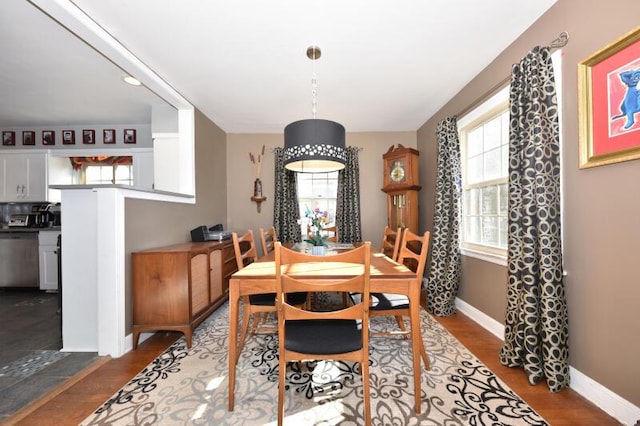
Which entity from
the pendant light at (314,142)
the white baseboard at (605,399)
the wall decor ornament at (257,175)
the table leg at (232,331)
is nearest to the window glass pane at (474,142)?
the pendant light at (314,142)

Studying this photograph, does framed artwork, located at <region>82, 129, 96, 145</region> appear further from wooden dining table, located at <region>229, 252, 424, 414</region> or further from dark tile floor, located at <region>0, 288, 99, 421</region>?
wooden dining table, located at <region>229, 252, 424, 414</region>

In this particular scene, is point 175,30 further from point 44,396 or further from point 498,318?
point 498,318

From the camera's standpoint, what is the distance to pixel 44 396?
1648 mm

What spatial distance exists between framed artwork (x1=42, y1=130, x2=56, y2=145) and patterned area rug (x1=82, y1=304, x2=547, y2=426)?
166 inches

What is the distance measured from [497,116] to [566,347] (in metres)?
2.02

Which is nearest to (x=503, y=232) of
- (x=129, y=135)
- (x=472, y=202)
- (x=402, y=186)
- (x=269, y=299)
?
(x=472, y=202)

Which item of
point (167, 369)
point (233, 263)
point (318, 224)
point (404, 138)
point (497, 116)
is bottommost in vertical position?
point (167, 369)

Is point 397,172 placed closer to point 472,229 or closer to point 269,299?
point 472,229

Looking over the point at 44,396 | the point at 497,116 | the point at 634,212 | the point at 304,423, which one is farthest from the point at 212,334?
the point at 497,116

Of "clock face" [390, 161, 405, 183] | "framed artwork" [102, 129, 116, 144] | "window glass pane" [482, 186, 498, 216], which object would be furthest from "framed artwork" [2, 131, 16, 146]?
"window glass pane" [482, 186, 498, 216]

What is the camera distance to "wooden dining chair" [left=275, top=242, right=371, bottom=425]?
1.26 meters

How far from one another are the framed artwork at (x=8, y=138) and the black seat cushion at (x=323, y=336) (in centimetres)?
562

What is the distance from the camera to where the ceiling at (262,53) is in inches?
72.6

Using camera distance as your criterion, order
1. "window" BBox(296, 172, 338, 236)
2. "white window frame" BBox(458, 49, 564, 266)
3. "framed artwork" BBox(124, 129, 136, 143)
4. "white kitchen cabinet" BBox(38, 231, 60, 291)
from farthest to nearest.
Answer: "window" BBox(296, 172, 338, 236), "framed artwork" BBox(124, 129, 136, 143), "white kitchen cabinet" BBox(38, 231, 60, 291), "white window frame" BBox(458, 49, 564, 266)
